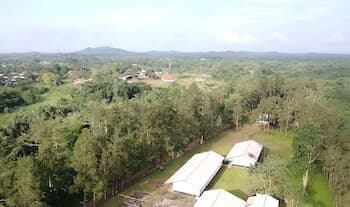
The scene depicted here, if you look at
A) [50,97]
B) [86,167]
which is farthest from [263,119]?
[50,97]

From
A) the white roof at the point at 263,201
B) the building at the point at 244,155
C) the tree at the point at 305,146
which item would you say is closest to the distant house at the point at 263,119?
the building at the point at 244,155

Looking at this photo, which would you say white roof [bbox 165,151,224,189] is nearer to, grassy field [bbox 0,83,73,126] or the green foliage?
the green foliage

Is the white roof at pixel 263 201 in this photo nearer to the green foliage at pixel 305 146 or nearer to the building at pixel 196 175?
the building at pixel 196 175

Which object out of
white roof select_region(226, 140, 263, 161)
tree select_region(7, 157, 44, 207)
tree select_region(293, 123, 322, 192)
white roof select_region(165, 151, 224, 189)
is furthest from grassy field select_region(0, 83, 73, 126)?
tree select_region(293, 123, 322, 192)

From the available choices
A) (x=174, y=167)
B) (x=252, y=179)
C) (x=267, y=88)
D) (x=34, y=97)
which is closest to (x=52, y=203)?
(x=174, y=167)

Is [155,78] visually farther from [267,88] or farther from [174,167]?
[174,167]

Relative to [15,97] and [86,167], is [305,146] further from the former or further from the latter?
[15,97]

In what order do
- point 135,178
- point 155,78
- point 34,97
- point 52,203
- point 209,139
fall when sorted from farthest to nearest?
1. point 155,78
2. point 34,97
3. point 209,139
4. point 135,178
5. point 52,203

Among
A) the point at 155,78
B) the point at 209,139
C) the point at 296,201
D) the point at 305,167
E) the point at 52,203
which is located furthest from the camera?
the point at 155,78
